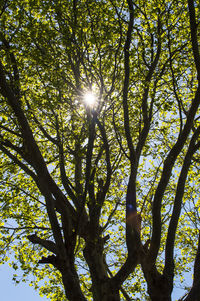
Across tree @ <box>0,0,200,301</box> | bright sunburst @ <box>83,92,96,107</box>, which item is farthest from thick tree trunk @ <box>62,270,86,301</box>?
bright sunburst @ <box>83,92,96,107</box>

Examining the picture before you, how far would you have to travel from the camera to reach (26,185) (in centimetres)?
1275

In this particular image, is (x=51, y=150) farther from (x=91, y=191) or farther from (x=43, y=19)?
(x=43, y=19)

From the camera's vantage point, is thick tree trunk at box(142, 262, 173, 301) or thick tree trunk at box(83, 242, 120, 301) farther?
thick tree trunk at box(83, 242, 120, 301)

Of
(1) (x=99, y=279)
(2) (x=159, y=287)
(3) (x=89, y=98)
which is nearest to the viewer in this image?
(2) (x=159, y=287)

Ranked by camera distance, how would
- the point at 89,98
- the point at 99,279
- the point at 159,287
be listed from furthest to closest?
1. the point at 89,98
2. the point at 99,279
3. the point at 159,287

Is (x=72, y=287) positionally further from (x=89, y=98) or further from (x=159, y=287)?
(x=89, y=98)

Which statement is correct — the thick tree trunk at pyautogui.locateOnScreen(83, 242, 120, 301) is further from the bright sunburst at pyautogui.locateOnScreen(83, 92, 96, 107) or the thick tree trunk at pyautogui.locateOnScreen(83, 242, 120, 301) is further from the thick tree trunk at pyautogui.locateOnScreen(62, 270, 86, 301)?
the bright sunburst at pyautogui.locateOnScreen(83, 92, 96, 107)

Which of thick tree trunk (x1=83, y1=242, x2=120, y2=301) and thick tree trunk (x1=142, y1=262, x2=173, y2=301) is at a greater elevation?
thick tree trunk (x1=83, y1=242, x2=120, y2=301)

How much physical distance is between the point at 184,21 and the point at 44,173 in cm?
872

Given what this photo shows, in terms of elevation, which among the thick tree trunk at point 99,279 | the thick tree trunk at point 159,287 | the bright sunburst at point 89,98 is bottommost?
the thick tree trunk at point 159,287

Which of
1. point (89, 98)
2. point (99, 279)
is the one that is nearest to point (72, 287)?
point (99, 279)

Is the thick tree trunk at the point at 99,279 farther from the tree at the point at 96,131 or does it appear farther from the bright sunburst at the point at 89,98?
the bright sunburst at the point at 89,98

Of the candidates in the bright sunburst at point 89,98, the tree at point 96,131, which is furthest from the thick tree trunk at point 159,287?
the bright sunburst at point 89,98

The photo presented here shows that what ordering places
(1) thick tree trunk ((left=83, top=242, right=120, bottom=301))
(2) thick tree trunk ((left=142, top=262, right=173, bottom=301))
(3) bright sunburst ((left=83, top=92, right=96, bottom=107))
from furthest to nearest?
(3) bright sunburst ((left=83, top=92, right=96, bottom=107))
(1) thick tree trunk ((left=83, top=242, right=120, bottom=301))
(2) thick tree trunk ((left=142, top=262, right=173, bottom=301))
